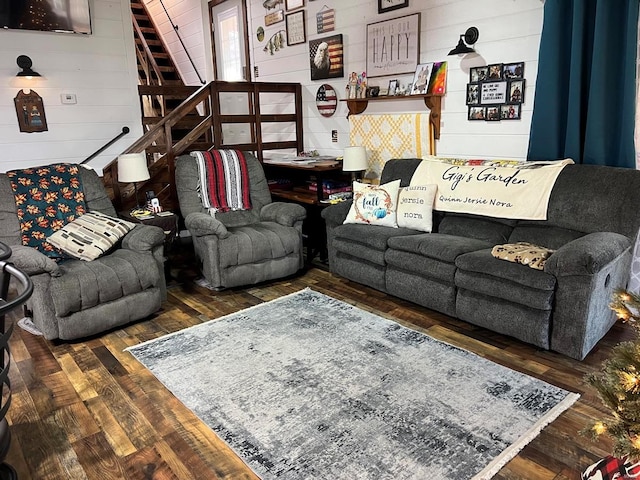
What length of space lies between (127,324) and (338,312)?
1.39 metres

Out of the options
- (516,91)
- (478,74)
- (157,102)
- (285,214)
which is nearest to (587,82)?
(516,91)

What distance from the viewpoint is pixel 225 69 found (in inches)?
256

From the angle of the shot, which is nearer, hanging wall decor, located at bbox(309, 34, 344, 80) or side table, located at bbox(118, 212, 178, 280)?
side table, located at bbox(118, 212, 178, 280)

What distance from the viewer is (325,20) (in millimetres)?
4785

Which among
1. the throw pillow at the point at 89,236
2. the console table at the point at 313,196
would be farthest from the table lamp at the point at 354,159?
the throw pillow at the point at 89,236

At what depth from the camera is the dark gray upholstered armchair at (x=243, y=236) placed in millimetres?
3709

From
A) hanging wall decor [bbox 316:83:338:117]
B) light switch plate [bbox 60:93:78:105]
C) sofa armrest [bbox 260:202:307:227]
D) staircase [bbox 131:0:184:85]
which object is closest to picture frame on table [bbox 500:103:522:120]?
sofa armrest [bbox 260:202:307:227]

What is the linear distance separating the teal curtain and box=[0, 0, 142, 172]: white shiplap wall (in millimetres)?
4042

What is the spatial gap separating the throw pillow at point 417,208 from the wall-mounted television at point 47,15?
362 centimetres

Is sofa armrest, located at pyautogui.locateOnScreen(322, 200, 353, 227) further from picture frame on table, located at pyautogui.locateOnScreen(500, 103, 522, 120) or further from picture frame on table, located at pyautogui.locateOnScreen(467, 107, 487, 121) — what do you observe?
picture frame on table, located at pyautogui.locateOnScreen(500, 103, 522, 120)

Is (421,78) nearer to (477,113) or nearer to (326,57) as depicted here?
(477,113)

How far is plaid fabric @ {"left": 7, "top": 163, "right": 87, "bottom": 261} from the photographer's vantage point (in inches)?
132

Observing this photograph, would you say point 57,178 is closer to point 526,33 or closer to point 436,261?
point 436,261

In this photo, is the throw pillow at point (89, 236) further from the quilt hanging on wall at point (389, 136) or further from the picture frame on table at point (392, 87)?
the picture frame on table at point (392, 87)
